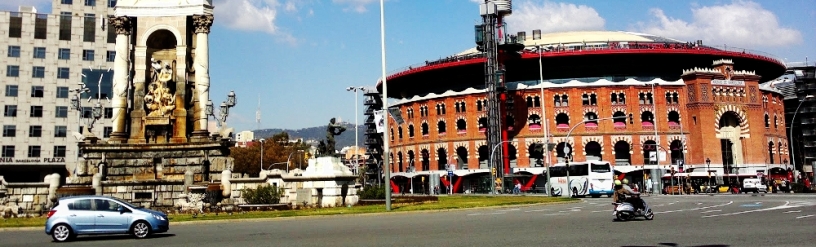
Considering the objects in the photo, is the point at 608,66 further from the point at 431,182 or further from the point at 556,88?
the point at 431,182

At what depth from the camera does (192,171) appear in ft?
106

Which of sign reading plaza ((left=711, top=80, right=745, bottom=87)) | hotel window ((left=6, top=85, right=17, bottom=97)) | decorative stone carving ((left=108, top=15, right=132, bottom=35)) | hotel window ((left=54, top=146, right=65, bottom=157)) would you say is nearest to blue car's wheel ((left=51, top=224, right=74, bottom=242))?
decorative stone carving ((left=108, top=15, right=132, bottom=35))

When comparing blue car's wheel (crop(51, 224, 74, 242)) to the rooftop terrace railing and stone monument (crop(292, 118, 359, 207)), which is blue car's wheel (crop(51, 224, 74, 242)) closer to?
stone monument (crop(292, 118, 359, 207))

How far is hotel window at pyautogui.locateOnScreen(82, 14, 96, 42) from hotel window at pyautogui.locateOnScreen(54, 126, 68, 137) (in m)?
8.99

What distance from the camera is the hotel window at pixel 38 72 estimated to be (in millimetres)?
64938

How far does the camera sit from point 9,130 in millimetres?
63562

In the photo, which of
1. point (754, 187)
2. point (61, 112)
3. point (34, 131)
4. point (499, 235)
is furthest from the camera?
point (61, 112)

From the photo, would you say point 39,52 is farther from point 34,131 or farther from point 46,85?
point 34,131

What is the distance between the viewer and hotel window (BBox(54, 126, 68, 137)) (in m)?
65.1

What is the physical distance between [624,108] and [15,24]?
211ft

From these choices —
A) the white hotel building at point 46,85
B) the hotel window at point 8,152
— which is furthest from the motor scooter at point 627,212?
the hotel window at point 8,152

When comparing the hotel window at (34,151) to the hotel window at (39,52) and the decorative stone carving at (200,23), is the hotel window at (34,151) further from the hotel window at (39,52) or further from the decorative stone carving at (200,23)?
the decorative stone carving at (200,23)

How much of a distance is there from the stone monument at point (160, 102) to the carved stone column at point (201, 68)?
3cm

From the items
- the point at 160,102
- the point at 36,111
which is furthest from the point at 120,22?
the point at 36,111
